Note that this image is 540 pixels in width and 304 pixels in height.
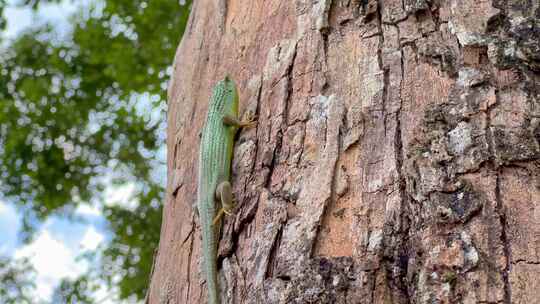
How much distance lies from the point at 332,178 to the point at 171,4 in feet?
22.0

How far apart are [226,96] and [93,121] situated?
21.2 feet

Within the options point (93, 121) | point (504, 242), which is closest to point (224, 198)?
point (504, 242)

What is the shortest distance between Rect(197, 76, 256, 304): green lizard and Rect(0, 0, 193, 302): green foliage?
5.17 metres

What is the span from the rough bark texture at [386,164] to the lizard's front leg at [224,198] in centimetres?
4

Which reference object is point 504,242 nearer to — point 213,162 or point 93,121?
point 213,162

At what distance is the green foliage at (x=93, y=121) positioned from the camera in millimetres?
8992

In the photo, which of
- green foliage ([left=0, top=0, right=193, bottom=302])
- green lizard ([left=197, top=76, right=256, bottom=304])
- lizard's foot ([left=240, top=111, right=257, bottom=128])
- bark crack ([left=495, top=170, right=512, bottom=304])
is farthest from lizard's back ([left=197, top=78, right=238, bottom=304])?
green foliage ([left=0, top=0, right=193, bottom=302])

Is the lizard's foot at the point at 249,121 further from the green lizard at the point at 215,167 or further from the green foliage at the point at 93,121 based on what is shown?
the green foliage at the point at 93,121

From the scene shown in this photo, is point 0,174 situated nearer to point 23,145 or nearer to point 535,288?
point 23,145

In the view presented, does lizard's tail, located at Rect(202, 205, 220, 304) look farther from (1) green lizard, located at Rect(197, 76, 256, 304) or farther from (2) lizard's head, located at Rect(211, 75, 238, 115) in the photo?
(2) lizard's head, located at Rect(211, 75, 238, 115)

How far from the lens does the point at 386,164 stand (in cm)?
263

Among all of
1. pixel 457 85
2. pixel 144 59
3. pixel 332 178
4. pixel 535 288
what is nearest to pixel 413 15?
pixel 457 85

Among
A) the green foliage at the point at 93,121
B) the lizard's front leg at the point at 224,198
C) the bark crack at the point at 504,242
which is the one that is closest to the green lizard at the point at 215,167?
the lizard's front leg at the point at 224,198

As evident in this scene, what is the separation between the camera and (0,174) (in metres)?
9.56
